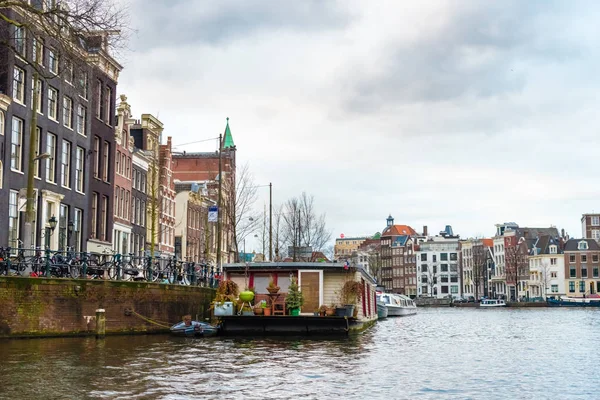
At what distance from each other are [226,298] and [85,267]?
5.59m

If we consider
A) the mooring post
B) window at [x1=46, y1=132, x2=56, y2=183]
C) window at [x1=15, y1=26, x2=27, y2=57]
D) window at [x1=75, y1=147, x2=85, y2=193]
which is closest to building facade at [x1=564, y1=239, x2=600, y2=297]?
window at [x1=75, y1=147, x2=85, y2=193]

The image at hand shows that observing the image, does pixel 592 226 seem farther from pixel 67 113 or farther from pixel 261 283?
pixel 261 283

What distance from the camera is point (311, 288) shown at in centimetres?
3534

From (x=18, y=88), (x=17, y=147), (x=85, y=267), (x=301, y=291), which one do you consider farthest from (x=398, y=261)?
(x=85, y=267)

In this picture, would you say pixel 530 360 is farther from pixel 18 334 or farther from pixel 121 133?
pixel 121 133

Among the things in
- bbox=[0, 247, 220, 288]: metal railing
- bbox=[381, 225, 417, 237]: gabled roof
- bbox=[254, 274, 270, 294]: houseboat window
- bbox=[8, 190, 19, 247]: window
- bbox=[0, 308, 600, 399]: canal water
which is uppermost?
bbox=[381, 225, 417, 237]: gabled roof

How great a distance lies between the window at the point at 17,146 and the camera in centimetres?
4028

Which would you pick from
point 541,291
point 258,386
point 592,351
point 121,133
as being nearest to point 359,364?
point 258,386

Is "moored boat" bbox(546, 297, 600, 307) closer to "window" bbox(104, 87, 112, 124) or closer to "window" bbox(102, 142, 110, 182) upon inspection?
"window" bbox(102, 142, 110, 182)

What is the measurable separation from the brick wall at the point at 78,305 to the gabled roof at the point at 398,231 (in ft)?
489

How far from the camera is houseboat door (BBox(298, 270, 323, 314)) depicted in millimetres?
35188

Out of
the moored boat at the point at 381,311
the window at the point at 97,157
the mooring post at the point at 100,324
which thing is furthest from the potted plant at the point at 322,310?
the moored boat at the point at 381,311

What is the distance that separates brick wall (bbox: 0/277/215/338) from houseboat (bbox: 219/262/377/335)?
3149 millimetres

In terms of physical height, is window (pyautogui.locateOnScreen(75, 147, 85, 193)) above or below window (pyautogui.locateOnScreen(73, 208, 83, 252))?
above
